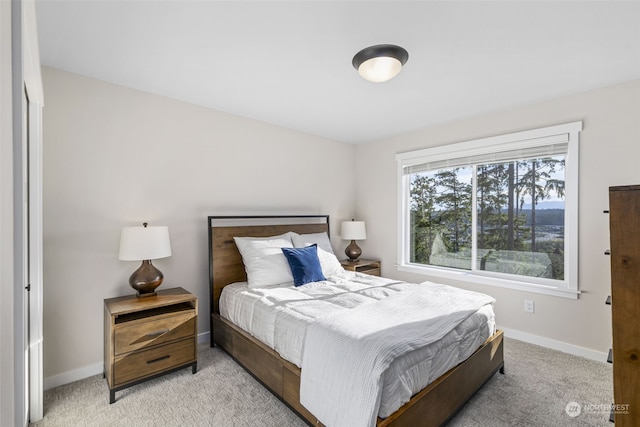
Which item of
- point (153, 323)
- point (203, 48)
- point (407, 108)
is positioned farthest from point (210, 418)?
point (407, 108)

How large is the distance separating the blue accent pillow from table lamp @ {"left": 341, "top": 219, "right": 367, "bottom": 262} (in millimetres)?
1230

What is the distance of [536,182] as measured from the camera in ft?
10.7

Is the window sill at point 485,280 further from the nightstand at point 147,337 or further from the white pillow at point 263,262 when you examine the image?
the nightstand at point 147,337

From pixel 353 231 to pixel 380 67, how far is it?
8.63 ft

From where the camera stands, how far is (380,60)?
6.78 feet

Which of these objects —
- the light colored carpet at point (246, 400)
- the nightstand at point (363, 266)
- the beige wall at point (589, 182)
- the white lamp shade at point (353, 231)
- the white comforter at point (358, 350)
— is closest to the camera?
the white comforter at point (358, 350)

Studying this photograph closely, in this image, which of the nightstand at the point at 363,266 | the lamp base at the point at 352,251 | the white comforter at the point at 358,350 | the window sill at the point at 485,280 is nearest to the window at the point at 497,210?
the window sill at the point at 485,280

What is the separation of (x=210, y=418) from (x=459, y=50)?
3081 mm

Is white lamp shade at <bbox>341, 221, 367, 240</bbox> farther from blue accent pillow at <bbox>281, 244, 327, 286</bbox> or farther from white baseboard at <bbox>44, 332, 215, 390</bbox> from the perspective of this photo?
white baseboard at <bbox>44, 332, 215, 390</bbox>

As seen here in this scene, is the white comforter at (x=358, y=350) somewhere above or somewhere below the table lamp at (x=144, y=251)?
below

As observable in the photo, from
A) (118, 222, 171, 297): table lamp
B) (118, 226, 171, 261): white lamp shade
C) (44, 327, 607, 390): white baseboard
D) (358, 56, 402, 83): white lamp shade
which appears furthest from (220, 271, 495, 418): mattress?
(358, 56, 402, 83): white lamp shade

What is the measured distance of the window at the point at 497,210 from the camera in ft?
10.0

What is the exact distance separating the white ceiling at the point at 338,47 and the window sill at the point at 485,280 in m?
1.93

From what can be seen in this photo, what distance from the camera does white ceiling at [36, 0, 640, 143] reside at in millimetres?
1737
